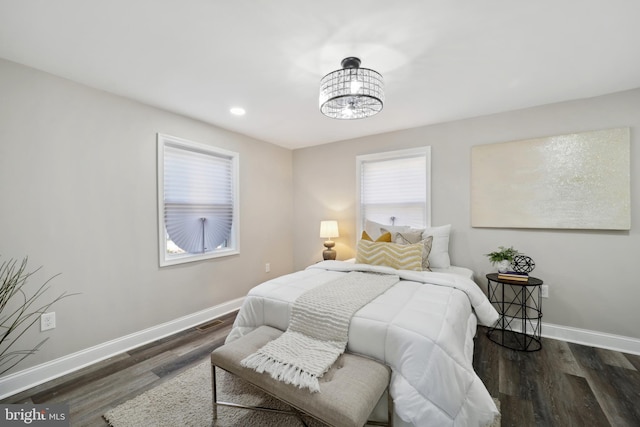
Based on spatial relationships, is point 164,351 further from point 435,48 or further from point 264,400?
point 435,48

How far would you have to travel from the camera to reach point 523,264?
2781 mm

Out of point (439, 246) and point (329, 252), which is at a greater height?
point (439, 246)

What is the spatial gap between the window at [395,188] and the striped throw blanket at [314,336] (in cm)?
157

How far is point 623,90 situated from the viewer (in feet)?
7.92

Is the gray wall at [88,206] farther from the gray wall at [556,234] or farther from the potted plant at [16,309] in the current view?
the gray wall at [556,234]

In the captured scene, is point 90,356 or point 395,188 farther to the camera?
point 395,188

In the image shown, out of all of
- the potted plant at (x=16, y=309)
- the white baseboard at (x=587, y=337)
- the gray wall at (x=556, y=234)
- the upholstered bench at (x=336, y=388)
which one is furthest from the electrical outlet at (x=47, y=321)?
the white baseboard at (x=587, y=337)

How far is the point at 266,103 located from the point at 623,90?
3262mm

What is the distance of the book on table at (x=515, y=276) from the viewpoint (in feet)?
8.19

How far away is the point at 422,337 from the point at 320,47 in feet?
6.19

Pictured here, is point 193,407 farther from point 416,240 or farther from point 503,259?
point 503,259

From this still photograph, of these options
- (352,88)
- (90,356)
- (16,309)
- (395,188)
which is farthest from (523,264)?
(16,309)

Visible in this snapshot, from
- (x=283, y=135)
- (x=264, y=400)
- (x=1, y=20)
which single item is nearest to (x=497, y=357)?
(x=264, y=400)

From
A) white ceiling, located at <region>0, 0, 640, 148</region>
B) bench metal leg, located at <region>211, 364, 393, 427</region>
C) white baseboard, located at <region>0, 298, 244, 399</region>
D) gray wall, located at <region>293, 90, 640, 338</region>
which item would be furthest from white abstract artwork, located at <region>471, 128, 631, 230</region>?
white baseboard, located at <region>0, 298, 244, 399</region>
